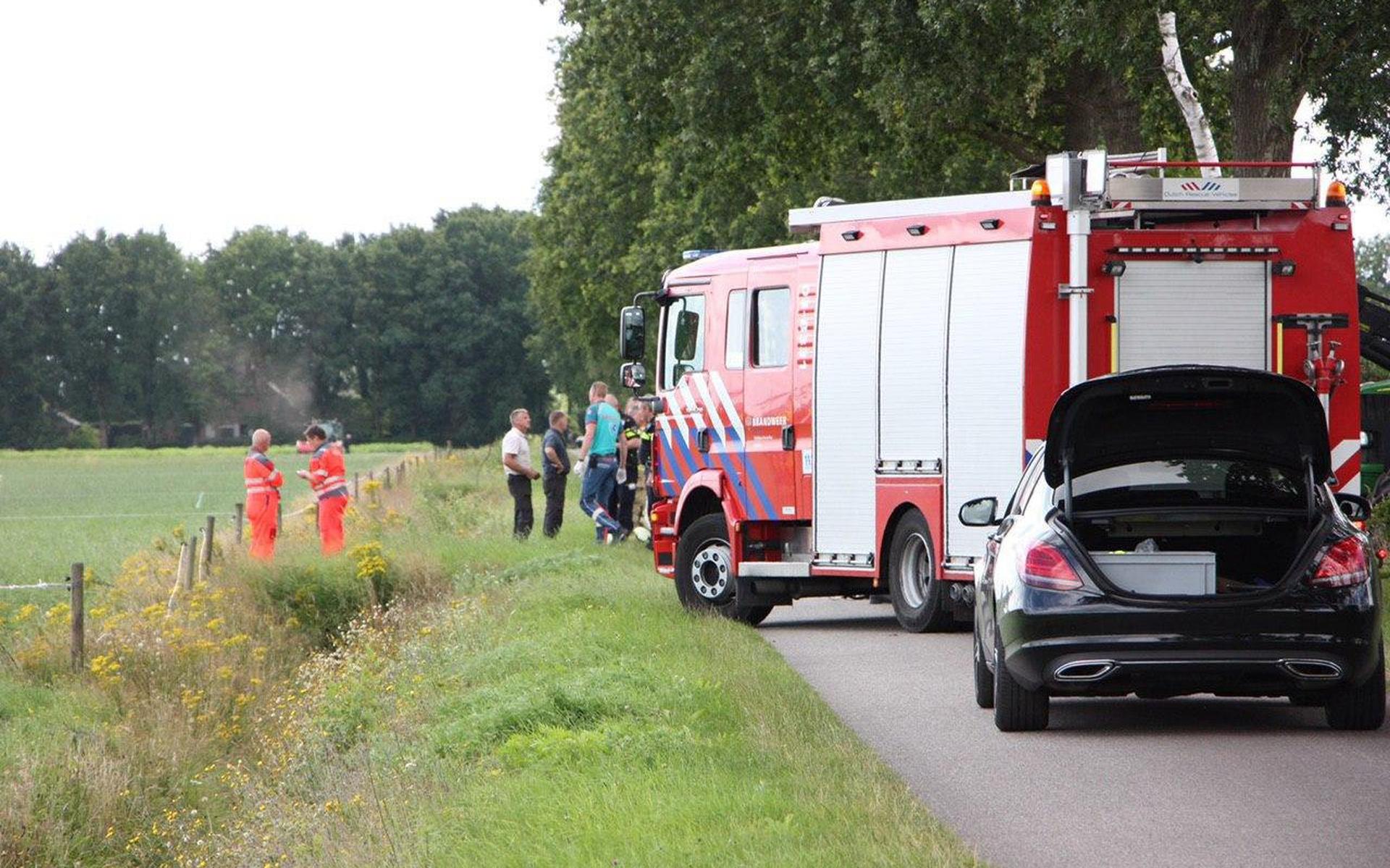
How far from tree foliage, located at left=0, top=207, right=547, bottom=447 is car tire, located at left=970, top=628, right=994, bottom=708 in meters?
104

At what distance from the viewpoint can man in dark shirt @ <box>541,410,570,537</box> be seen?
85.6 feet

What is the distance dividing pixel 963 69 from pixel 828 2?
7.48 ft

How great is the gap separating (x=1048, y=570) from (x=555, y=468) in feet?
55.4

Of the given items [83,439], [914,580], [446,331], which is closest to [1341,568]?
[914,580]

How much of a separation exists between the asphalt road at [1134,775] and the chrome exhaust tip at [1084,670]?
33 cm

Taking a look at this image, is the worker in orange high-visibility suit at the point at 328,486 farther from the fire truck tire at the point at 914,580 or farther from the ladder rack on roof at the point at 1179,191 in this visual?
the ladder rack on roof at the point at 1179,191

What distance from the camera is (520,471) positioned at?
26.3 m

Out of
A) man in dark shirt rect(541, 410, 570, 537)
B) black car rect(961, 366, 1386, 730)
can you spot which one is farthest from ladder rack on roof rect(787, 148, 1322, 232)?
man in dark shirt rect(541, 410, 570, 537)

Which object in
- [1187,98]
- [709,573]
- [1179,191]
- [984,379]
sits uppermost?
[1187,98]

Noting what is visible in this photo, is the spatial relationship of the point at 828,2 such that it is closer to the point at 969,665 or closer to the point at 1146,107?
the point at 1146,107

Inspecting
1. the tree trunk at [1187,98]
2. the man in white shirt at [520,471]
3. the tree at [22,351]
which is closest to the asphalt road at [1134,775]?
the tree trunk at [1187,98]

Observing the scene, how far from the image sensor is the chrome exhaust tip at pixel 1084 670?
31.5ft

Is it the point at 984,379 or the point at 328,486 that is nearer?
the point at 984,379

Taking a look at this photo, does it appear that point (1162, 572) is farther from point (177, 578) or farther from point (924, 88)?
point (924, 88)
